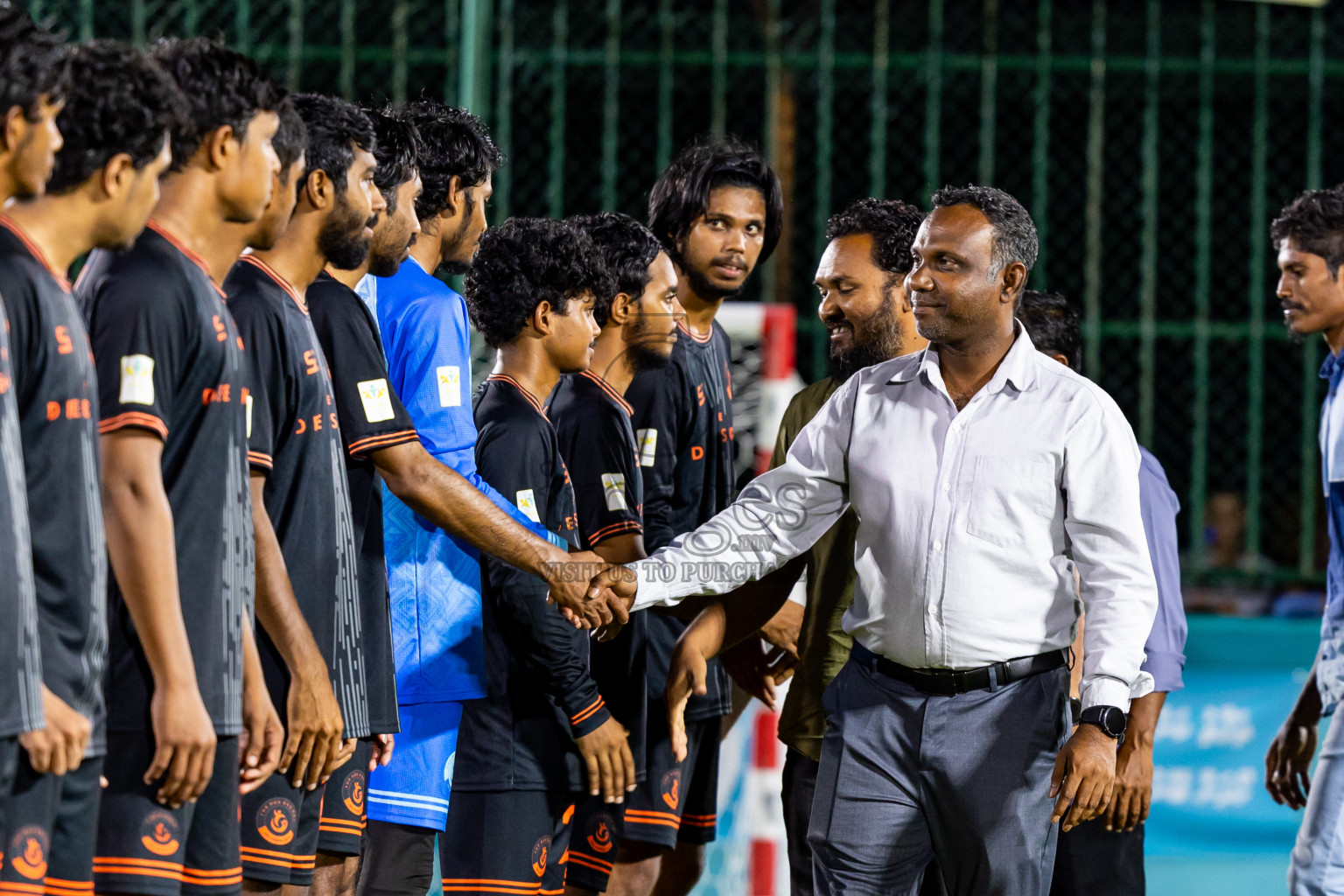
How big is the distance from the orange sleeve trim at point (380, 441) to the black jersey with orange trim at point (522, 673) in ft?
1.30

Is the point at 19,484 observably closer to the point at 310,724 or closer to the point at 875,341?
the point at 310,724

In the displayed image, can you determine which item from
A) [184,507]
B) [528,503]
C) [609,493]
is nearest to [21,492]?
[184,507]

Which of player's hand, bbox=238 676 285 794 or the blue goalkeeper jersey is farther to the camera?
the blue goalkeeper jersey

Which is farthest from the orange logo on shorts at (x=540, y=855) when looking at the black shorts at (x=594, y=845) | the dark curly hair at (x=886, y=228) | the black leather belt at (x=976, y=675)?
the dark curly hair at (x=886, y=228)

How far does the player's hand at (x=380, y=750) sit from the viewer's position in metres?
2.85

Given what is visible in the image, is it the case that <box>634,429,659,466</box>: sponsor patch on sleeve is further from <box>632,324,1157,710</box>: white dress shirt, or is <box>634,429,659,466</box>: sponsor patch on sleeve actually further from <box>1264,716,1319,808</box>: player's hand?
<box>1264,716,1319,808</box>: player's hand

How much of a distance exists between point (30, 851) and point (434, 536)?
4.41ft

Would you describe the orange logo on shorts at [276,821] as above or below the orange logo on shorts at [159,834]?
below

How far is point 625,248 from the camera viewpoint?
153 inches

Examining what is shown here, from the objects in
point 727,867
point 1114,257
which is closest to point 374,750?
point 727,867

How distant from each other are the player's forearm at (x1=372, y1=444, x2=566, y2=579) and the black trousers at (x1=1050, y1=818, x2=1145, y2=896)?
157 centimetres

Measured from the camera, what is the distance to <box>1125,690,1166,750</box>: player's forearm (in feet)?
10.9

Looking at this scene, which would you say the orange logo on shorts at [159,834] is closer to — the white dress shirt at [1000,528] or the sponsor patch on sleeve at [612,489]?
the white dress shirt at [1000,528]

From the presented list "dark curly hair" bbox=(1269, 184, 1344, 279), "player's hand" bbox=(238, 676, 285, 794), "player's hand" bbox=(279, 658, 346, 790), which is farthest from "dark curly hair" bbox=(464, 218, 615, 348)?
"dark curly hair" bbox=(1269, 184, 1344, 279)
